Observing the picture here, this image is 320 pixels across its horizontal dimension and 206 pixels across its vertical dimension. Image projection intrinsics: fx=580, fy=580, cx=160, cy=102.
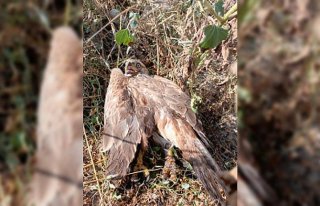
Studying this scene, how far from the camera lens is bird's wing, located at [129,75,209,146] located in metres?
1.69

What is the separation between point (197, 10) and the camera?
1.57 meters

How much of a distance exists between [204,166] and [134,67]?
0.44 metres

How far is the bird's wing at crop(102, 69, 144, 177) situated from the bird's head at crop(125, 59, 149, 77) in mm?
81

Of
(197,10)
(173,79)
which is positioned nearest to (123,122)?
(173,79)

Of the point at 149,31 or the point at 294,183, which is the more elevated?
the point at 294,183

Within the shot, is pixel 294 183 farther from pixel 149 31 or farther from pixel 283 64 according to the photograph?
pixel 149 31

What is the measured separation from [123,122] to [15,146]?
1.34 meters

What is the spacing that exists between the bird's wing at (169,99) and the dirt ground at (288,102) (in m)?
1.30

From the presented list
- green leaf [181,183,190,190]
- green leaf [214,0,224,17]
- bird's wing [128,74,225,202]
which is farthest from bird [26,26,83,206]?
green leaf [181,183,190,190]

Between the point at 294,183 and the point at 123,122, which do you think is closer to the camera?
the point at 294,183

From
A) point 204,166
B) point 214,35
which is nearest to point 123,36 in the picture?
point 204,166

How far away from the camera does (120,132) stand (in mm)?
1706

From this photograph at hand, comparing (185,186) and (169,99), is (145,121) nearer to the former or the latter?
(169,99)

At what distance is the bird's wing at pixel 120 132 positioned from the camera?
167 cm
